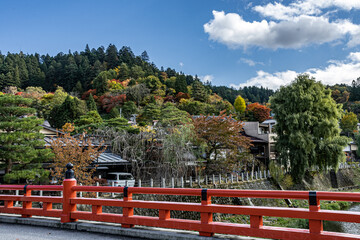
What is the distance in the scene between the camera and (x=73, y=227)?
265 inches

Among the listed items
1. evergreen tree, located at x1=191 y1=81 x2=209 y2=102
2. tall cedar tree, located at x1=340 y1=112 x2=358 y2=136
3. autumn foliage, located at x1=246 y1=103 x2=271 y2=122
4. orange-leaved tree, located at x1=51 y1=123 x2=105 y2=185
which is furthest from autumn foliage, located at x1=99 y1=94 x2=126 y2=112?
tall cedar tree, located at x1=340 y1=112 x2=358 y2=136

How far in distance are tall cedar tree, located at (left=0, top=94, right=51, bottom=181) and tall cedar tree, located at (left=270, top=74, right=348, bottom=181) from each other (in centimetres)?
2017

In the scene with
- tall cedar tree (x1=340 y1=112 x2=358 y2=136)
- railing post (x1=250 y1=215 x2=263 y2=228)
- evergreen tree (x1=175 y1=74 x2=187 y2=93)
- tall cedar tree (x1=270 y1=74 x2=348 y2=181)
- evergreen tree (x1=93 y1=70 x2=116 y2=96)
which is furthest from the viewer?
evergreen tree (x1=175 y1=74 x2=187 y2=93)

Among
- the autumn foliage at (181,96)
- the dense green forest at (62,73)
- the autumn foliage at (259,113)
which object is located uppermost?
the dense green forest at (62,73)

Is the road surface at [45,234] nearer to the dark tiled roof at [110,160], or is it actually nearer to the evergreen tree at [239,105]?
the dark tiled roof at [110,160]

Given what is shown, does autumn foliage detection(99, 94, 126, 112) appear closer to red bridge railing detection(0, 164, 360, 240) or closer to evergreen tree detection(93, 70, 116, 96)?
evergreen tree detection(93, 70, 116, 96)

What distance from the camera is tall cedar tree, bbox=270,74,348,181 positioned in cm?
2656

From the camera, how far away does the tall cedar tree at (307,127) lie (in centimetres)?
2656

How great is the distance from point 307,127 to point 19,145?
23.1 meters

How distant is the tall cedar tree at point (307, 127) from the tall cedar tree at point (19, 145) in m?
20.2

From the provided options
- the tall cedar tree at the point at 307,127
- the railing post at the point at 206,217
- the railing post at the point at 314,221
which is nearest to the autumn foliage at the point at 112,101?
the tall cedar tree at the point at 307,127

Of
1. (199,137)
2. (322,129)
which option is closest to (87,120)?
(199,137)

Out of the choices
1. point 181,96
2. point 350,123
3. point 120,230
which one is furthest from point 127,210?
point 350,123

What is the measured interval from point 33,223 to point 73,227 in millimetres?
1530
